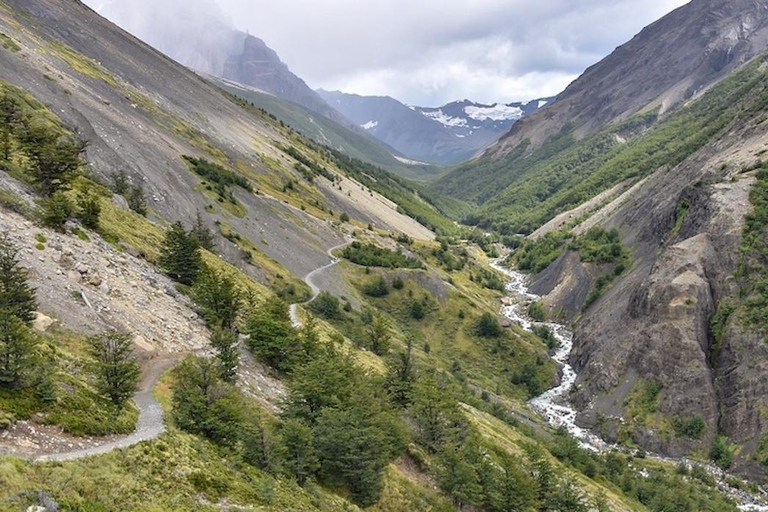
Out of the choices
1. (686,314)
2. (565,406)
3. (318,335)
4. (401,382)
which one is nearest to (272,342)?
(318,335)

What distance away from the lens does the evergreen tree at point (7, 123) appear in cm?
3456

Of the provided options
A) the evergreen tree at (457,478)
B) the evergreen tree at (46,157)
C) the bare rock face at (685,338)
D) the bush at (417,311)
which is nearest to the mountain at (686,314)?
the bare rock face at (685,338)

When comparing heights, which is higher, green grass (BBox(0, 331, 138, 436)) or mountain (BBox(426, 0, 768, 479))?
mountain (BBox(426, 0, 768, 479))

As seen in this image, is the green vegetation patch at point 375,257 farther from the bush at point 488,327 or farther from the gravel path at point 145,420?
the gravel path at point 145,420

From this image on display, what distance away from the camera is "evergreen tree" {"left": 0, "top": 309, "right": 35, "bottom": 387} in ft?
49.9

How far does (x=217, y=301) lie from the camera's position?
32375mm

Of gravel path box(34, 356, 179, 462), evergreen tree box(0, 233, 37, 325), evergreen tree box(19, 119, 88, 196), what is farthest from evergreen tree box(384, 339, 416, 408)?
evergreen tree box(19, 119, 88, 196)

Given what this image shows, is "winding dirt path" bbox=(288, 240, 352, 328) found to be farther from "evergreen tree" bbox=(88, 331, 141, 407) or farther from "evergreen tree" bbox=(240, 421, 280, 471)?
"evergreen tree" bbox=(88, 331, 141, 407)

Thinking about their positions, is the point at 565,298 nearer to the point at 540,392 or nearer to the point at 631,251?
the point at 631,251

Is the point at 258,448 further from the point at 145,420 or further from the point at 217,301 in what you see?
the point at 217,301

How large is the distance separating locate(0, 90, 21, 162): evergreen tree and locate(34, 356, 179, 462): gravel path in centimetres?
2147

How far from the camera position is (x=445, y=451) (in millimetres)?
28484

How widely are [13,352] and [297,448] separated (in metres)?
11.0

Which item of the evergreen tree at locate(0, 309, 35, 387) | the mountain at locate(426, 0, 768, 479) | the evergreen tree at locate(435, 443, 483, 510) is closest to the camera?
the evergreen tree at locate(0, 309, 35, 387)
